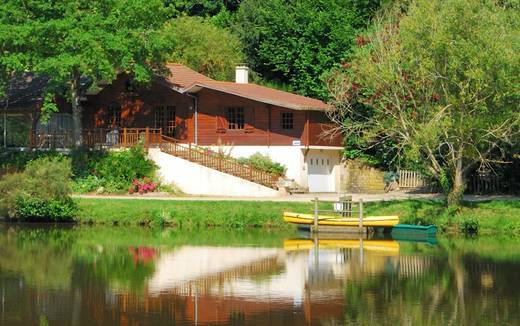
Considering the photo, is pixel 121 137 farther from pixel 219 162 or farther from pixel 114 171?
pixel 219 162

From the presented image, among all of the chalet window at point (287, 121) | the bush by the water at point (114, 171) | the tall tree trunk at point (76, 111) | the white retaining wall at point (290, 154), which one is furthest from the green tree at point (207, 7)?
the bush by the water at point (114, 171)

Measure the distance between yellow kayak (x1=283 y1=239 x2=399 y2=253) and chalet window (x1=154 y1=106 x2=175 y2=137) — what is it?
19.9 meters

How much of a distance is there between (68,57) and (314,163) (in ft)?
47.8

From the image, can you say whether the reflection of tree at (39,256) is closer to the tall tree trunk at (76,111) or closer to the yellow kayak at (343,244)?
the yellow kayak at (343,244)

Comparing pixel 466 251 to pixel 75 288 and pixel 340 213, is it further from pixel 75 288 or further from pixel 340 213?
pixel 75 288

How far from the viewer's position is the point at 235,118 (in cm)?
6150

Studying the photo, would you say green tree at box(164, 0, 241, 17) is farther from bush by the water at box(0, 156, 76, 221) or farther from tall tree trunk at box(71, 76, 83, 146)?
bush by the water at box(0, 156, 76, 221)

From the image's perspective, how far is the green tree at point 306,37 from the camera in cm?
6688

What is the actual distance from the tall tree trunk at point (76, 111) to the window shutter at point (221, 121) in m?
7.29

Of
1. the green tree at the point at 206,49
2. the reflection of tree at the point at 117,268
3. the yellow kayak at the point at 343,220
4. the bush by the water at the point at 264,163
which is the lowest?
the reflection of tree at the point at 117,268

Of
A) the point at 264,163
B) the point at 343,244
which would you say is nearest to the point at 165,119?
the point at 264,163

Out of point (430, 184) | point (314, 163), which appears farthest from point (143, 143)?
point (430, 184)

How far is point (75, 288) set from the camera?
103ft

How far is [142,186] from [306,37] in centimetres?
1709
